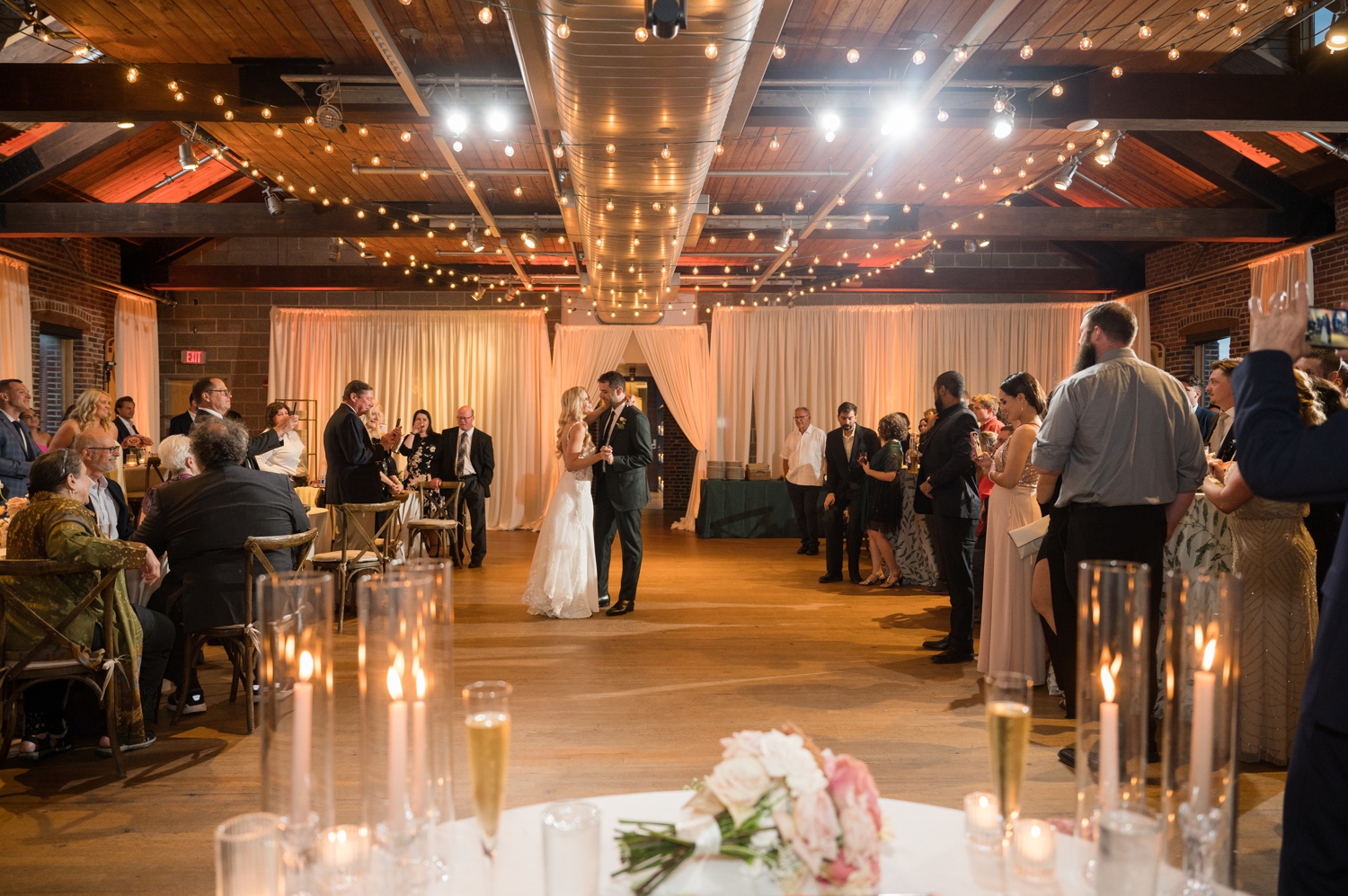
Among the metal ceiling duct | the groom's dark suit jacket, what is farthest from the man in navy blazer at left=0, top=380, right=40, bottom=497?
the metal ceiling duct

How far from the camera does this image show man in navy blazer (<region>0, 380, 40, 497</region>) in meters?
6.23

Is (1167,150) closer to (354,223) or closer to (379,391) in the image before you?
(354,223)

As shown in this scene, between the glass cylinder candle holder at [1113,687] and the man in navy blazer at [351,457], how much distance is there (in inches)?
251

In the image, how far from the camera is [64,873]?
2545 millimetres

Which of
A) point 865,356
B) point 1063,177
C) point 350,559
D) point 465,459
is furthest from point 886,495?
point 865,356

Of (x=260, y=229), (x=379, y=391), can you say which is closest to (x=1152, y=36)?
(x=260, y=229)

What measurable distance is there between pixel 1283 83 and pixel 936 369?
24.7ft

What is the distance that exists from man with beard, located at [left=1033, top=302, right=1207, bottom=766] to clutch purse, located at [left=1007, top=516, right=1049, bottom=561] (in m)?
0.90

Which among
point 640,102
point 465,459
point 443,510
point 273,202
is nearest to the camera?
point 640,102

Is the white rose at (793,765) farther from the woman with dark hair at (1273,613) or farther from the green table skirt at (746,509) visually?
the green table skirt at (746,509)

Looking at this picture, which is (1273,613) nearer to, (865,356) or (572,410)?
(572,410)

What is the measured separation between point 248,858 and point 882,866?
0.75 meters

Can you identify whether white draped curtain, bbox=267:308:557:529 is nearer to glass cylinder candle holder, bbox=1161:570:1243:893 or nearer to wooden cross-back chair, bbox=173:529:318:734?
wooden cross-back chair, bbox=173:529:318:734

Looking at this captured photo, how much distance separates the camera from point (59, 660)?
3256 mm
